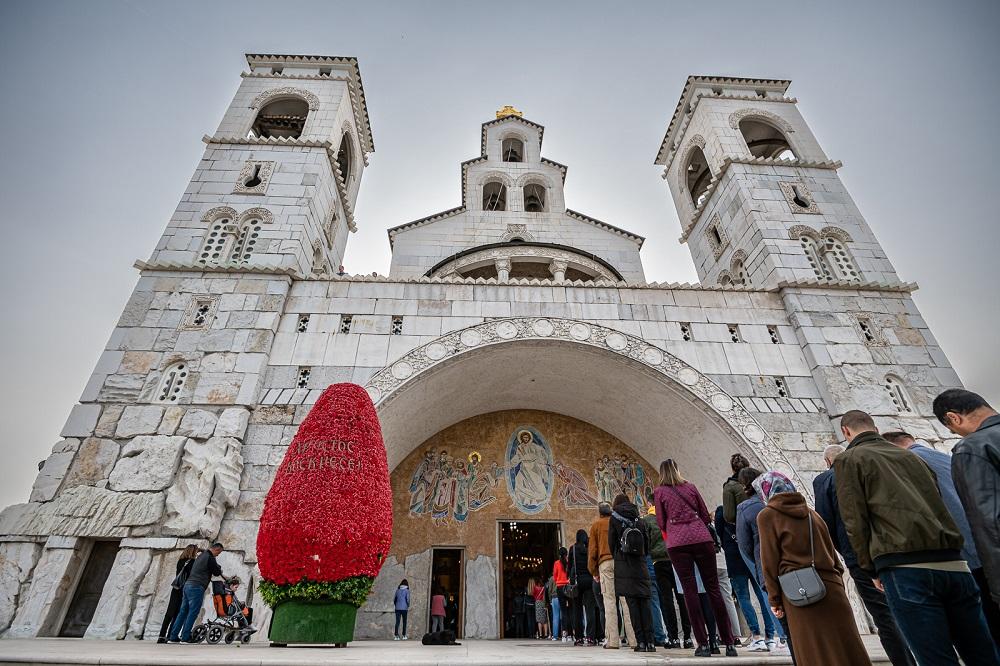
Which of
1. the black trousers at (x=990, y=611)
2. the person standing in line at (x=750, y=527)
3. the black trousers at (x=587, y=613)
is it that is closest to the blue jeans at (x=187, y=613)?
the black trousers at (x=587, y=613)

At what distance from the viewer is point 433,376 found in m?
9.77

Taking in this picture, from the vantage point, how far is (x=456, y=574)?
37.6 ft

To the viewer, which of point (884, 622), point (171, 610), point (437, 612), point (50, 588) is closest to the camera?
point (884, 622)

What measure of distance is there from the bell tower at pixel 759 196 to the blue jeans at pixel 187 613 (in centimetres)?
1250

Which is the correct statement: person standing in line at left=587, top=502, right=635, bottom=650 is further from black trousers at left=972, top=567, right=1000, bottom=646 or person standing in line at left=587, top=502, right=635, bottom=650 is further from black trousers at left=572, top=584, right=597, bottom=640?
black trousers at left=972, top=567, right=1000, bottom=646

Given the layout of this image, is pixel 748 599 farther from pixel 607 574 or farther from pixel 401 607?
pixel 401 607

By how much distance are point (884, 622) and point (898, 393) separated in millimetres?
8440

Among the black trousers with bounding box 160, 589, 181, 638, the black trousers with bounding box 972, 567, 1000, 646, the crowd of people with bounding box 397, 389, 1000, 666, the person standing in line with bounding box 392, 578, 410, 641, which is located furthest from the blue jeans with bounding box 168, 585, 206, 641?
the black trousers with bounding box 972, 567, 1000, 646

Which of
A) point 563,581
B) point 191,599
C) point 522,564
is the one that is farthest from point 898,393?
point 191,599

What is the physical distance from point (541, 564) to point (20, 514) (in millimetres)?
10725

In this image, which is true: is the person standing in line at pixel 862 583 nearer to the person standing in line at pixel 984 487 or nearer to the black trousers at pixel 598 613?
the person standing in line at pixel 984 487

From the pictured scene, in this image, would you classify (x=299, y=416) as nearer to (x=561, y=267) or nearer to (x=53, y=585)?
(x=53, y=585)

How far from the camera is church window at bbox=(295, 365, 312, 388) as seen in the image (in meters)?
9.27

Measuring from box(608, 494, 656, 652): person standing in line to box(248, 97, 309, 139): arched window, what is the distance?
14.9 meters
